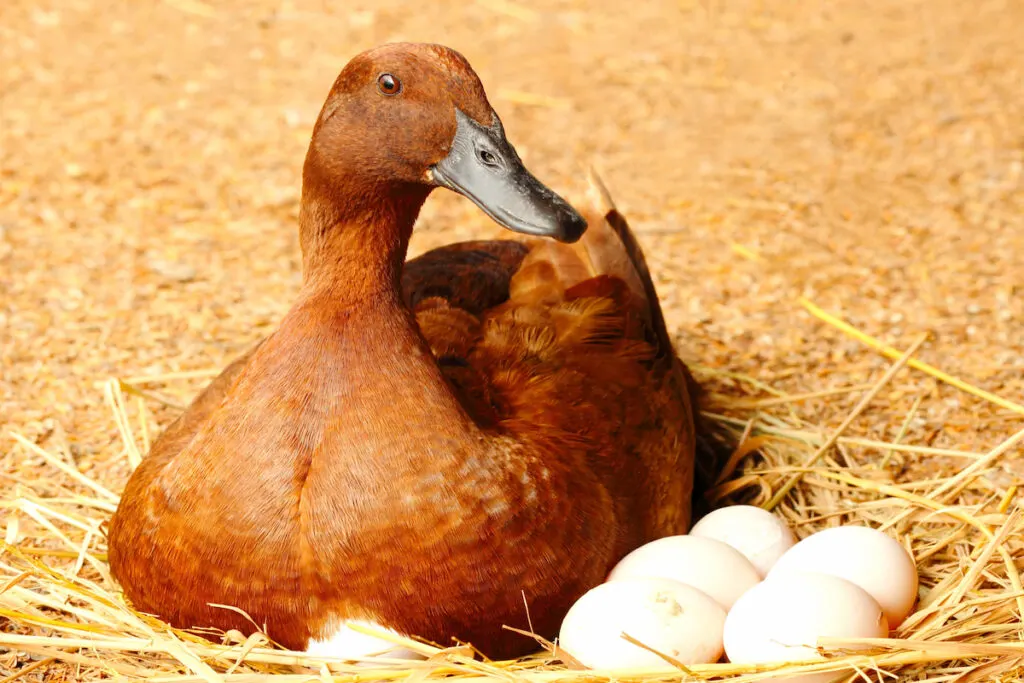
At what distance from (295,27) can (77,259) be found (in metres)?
2.45

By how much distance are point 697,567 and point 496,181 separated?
846 mm

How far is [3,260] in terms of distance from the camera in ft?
14.0

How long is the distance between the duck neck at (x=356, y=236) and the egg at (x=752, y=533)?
87 cm

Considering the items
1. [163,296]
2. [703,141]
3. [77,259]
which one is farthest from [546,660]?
[703,141]

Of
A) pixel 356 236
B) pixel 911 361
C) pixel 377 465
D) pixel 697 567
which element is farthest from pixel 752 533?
pixel 911 361

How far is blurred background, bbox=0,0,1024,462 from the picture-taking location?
384 cm

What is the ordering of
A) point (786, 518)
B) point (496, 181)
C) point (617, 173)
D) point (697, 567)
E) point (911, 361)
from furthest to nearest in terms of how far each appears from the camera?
point (617, 173) → point (911, 361) → point (786, 518) → point (697, 567) → point (496, 181)

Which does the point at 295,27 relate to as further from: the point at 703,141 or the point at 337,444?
the point at 337,444

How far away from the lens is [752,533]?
2695mm

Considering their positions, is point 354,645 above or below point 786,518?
above

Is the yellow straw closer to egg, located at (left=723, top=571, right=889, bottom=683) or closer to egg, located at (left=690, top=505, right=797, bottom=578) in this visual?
egg, located at (left=690, top=505, right=797, bottom=578)

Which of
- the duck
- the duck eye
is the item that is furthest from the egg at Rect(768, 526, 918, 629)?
the duck eye

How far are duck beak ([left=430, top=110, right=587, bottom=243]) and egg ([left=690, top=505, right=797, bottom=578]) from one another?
83 centimetres

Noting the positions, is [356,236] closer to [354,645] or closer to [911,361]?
[354,645]
